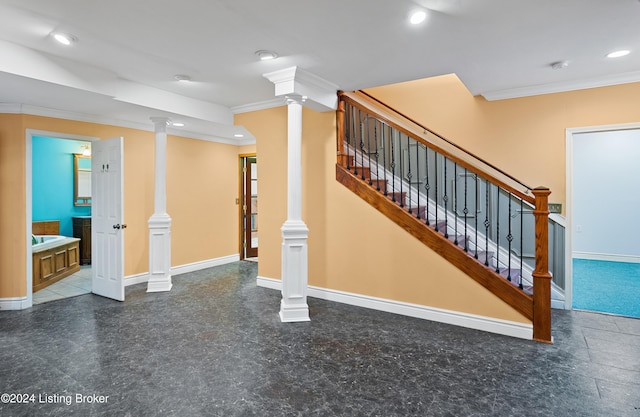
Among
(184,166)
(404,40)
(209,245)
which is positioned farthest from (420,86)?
(209,245)

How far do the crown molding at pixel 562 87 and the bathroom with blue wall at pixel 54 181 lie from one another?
284 inches

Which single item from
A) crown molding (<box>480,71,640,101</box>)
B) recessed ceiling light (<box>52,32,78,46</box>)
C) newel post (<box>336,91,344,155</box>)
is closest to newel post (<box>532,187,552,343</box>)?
crown molding (<box>480,71,640,101</box>)

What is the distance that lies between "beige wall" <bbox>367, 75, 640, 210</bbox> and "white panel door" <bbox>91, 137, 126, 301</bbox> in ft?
13.1

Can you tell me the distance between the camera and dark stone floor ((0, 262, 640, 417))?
2.13 m

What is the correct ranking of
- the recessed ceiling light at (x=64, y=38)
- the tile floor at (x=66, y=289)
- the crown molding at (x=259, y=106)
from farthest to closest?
the crown molding at (x=259, y=106), the tile floor at (x=66, y=289), the recessed ceiling light at (x=64, y=38)

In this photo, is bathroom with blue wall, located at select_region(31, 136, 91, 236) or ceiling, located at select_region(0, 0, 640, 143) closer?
ceiling, located at select_region(0, 0, 640, 143)

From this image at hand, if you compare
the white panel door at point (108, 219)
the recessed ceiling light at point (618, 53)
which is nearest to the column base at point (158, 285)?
the white panel door at point (108, 219)

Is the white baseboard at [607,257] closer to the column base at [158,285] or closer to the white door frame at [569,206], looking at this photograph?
the white door frame at [569,206]

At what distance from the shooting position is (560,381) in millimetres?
2396

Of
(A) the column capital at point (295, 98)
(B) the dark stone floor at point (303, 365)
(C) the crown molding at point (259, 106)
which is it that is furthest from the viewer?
(C) the crown molding at point (259, 106)

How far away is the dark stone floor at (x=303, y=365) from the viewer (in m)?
2.13

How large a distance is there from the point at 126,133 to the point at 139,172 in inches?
23.0

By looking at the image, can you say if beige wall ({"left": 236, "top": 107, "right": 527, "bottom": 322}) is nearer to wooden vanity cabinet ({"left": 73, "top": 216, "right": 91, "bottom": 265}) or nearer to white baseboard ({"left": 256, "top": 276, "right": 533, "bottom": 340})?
white baseboard ({"left": 256, "top": 276, "right": 533, "bottom": 340})

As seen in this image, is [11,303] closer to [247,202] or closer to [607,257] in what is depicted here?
[247,202]
